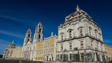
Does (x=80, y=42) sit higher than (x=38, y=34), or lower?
lower


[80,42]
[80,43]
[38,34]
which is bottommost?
[80,43]

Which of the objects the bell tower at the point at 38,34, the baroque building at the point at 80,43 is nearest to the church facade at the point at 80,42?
the baroque building at the point at 80,43

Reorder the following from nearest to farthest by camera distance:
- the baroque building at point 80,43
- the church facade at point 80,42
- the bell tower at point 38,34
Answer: the baroque building at point 80,43
the church facade at point 80,42
the bell tower at point 38,34

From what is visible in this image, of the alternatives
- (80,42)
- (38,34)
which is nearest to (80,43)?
(80,42)

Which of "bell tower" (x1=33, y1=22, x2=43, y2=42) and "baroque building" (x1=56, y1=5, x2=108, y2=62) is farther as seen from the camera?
"bell tower" (x1=33, y1=22, x2=43, y2=42)

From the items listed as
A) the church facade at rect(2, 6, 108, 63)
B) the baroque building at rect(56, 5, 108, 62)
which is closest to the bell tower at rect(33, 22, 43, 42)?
the church facade at rect(2, 6, 108, 63)

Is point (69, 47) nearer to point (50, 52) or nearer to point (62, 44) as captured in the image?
point (62, 44)

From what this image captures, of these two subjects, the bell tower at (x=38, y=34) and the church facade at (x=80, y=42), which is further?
the bell tower at (x=38, y=34)

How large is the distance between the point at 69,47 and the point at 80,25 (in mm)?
6880

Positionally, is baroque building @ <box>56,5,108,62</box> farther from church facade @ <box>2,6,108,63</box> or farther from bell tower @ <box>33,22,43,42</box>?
bell tower @ <box>33,22,43,42</box>

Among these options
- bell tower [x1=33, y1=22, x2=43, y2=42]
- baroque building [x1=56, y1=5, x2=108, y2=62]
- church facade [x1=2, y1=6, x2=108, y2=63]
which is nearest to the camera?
baroque building [x1=56, y1=5, x2=108, y2=62]

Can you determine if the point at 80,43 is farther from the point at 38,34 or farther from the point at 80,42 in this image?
the point at 38,34

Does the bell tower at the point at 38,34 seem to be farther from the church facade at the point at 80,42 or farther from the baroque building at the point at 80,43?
the baroque building at the point at 80,43

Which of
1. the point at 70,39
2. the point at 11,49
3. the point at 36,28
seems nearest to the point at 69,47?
the point at 70,39
